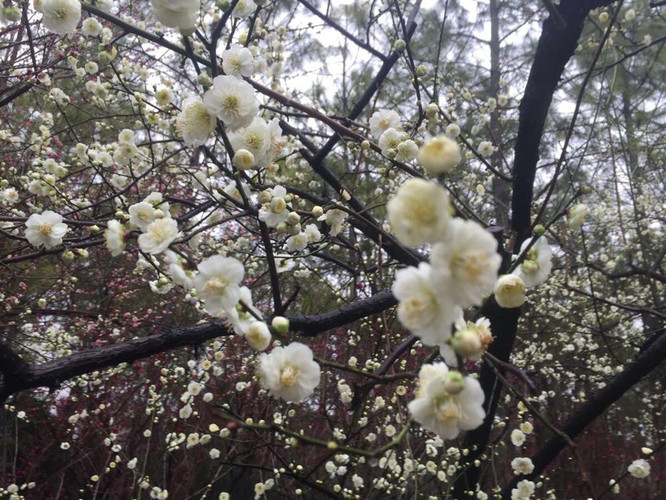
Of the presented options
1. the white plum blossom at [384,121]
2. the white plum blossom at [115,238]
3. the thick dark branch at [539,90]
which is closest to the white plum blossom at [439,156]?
the white plum blossom at [115,238]

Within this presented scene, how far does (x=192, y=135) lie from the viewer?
131 centimetres

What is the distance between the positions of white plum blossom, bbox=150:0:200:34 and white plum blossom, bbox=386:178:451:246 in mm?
836

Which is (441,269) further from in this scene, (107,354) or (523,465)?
(523,465)

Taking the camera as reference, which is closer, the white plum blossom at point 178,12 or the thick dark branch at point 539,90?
the white plum blossom at point 178,12

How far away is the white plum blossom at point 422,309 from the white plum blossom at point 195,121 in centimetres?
81

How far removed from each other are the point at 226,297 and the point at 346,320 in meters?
1.42

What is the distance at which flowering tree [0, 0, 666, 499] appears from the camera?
1.05 metres

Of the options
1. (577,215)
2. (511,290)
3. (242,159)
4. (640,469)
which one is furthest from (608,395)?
(242,159)

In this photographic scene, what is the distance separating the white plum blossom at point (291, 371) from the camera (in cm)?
101

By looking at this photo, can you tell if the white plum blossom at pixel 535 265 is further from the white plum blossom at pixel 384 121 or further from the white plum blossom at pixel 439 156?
the white plum blossom at pixel 384 121

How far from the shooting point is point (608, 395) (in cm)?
265

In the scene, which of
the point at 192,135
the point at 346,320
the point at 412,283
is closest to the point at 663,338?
the point at 346,320

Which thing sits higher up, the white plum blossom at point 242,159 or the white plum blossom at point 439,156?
the white plum blossom at point 242,159

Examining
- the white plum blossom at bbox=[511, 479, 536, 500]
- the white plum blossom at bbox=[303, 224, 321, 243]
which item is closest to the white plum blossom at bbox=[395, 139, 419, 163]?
the white plum blossom at bbox=[303, 224, 321, 243]
